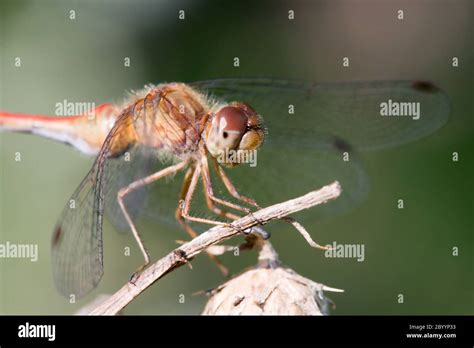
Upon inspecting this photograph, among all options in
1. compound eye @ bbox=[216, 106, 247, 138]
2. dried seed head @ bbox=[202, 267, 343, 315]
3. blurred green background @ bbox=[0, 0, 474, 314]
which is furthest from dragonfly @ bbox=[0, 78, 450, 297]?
blurred green background @ bbox=[0, 0, 474, 314]

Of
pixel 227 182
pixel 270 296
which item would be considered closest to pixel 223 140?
pixel 227 182

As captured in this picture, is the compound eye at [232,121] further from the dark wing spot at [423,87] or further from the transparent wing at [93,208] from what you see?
the dark wing spot at [423,87]

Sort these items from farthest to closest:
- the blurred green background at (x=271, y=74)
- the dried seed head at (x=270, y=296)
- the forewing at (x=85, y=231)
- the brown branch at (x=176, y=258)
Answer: the blurred green background at (x=271, y=74)
the forewing at (x=85, y=231)
the dried seed head at (x=270, y=296)
the brown branch at (x=176, y=258)

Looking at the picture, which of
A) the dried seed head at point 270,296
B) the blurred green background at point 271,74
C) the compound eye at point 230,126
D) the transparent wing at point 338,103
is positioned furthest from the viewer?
the blurred green background at point 271,74

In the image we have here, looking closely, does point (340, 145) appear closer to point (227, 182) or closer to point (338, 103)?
point (338, 103)

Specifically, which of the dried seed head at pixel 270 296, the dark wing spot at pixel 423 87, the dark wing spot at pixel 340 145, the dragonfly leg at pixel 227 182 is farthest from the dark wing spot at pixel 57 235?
the dark wing spot at pixel 423 87

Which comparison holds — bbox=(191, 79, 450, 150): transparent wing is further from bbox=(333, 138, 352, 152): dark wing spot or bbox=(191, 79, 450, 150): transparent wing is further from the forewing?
the forewing

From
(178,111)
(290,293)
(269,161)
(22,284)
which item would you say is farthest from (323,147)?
(22,284)
